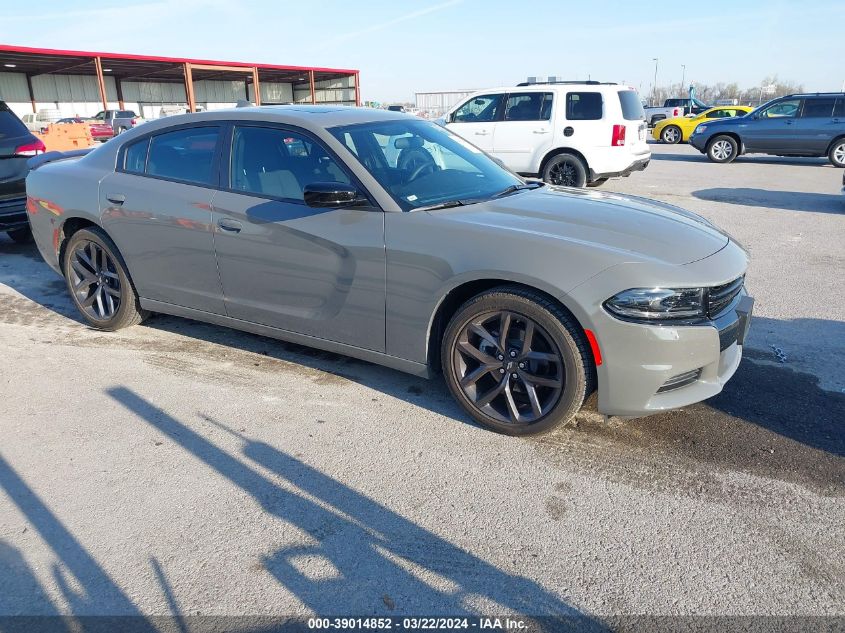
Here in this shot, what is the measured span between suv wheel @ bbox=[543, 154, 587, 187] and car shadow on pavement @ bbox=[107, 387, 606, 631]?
30.8ft

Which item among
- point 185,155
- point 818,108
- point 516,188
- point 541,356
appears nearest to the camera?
point 541,356

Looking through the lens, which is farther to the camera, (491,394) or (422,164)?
(422,164)

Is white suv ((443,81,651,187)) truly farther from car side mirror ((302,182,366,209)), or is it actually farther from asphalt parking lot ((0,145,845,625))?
car side mirror ((302,182,366,209))

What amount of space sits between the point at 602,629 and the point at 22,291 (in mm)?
6103

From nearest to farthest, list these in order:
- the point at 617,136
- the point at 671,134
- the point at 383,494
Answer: the point at 383,494 < the point at 617,136 < the point at 671,134

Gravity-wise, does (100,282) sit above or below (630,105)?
below

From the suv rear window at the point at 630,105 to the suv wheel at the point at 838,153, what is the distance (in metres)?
7.37

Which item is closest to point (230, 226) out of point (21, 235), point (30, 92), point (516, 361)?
point (516, 361)

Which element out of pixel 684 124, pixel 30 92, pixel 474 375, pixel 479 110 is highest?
pixel 30 92

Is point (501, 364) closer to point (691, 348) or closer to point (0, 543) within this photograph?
point (691, 348)

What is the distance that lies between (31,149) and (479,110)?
25.3ft

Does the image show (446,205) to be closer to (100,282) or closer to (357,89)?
(100,282)

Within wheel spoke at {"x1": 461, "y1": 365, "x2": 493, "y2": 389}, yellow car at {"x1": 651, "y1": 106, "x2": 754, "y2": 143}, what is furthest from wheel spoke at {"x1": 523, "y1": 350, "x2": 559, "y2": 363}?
yellow car at {"x1": 651, "y1": 106, "x2": 754, "y2": 143}

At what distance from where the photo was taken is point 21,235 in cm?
823
